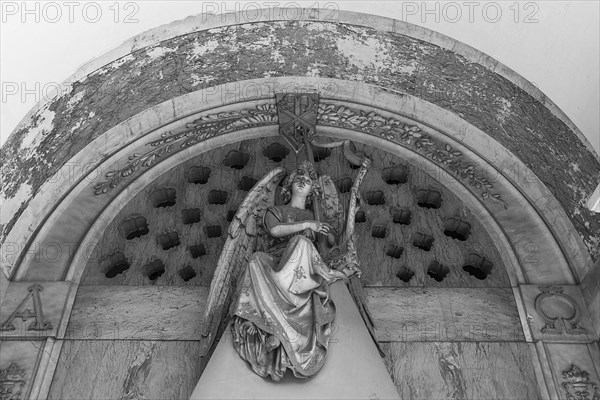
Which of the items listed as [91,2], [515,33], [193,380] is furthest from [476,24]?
[193,380]

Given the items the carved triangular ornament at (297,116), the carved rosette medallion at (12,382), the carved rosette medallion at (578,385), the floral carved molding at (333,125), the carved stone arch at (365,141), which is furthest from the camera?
the carved triangular ornament at (297,116)

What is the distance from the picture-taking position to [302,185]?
6.40 m

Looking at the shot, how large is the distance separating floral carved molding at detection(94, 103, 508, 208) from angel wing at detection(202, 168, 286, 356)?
64 cm

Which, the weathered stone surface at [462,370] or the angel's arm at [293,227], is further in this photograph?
the angel's arm at [293,227]

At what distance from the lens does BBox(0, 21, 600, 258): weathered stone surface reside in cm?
641

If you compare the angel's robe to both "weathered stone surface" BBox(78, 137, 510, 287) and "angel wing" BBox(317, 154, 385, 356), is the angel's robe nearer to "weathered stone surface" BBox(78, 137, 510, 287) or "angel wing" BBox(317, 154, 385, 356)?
"angel wing" BBox(317, 154, 385, 356)

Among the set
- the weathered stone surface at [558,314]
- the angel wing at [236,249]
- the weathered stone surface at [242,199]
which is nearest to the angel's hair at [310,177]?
the angel wing at [236,249]

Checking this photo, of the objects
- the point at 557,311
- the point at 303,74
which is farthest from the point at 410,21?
the point at 557,311

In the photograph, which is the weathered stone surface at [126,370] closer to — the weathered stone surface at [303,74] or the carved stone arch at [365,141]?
the carved stone arch at [365,141]

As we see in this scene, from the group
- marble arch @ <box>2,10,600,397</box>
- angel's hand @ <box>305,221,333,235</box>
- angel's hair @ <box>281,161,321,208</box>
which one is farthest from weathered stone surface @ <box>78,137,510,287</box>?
angel's hand @ <box>305,221,333,235</box>

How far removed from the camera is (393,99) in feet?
22.9

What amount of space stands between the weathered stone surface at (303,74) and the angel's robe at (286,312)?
1.64m

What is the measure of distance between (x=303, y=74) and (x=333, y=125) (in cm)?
48

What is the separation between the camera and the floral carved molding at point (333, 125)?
6.86 meters
